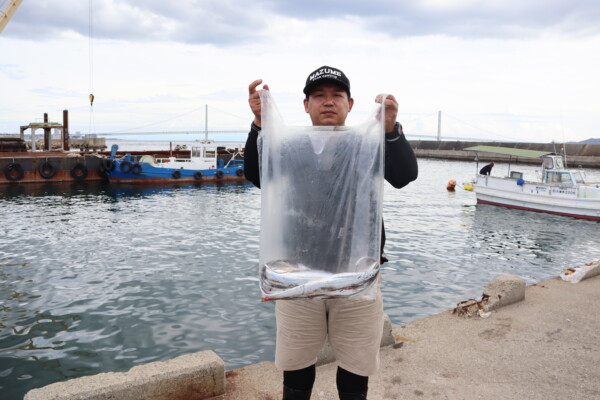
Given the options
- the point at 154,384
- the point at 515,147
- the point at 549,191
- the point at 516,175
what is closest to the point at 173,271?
the point at 154,384

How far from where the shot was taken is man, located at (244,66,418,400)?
7.52 ft

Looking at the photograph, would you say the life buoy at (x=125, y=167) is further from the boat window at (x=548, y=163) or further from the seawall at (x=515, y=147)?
the seawall at (x=515, y=147)

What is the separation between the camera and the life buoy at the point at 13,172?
87.6 feet

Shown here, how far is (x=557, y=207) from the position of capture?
787 inches

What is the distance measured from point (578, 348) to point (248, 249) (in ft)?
30.3

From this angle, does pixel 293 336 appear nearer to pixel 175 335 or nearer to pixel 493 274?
pixel 175 335

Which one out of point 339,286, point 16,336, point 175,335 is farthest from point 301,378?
point 16,336

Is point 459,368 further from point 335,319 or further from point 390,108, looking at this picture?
point 390,108

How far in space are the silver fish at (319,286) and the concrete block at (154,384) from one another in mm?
1600

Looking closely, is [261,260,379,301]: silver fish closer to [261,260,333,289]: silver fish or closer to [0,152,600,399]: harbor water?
[261,260,333,289]: silver fish

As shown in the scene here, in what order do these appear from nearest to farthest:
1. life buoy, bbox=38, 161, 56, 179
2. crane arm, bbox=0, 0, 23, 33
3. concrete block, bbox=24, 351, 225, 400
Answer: concrete block, bbox=24, 351, 225, 400
crane arm, bbox=0, 0, 23, 33
life buoy, bbox=38, 161, 56, 179

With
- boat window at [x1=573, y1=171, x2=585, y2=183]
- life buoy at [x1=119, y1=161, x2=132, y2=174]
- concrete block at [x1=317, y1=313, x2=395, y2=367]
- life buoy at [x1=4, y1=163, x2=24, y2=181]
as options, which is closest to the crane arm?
life buoy at [x1=4, y1=163, x2=24, y2=181]

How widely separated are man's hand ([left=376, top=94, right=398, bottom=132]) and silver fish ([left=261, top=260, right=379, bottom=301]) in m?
0.80

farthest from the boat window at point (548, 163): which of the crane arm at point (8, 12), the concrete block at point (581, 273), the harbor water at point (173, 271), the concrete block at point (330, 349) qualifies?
the crane arm at point (8, 12)
